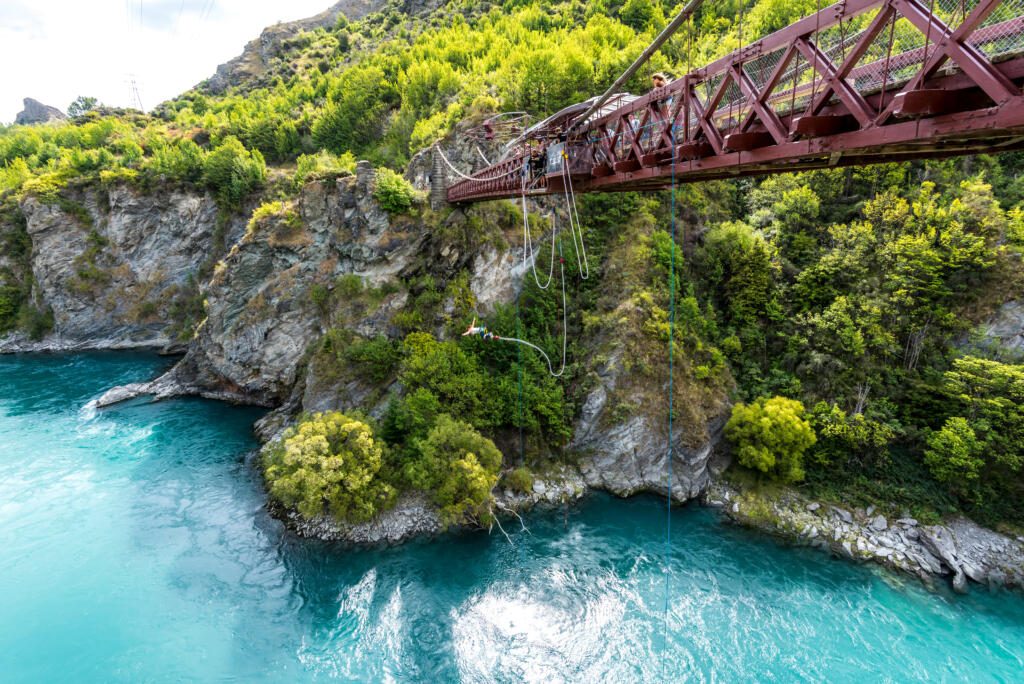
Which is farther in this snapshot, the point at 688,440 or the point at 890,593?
the point at 688,440

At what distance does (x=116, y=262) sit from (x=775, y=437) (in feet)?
170

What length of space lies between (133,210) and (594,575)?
46.7m

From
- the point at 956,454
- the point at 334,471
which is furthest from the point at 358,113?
the point at 956,454

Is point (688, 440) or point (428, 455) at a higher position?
point (428, 455)

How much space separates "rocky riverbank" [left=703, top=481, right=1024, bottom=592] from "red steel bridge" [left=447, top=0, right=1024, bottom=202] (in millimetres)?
14425

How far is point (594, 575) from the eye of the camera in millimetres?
15367

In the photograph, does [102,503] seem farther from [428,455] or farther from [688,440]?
[688,440]

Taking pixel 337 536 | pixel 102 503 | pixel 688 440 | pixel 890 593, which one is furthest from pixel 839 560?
pixel 102 503

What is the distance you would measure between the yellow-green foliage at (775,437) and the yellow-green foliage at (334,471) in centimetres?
1493

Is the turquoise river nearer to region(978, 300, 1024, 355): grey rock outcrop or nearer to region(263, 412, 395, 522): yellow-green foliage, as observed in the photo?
region(263, 412, 395, 522): yellow-green foliage

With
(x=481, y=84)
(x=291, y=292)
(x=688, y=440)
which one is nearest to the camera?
(x=688, y=440)

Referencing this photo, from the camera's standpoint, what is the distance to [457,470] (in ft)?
52.7

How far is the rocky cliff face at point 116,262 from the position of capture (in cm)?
3584

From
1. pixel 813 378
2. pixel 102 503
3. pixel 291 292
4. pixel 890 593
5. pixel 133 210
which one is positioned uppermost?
pixel 133 210
